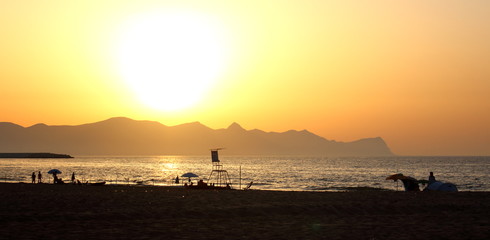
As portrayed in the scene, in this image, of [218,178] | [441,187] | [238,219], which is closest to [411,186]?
[441,187]

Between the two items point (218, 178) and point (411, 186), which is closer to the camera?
point (411, 186)

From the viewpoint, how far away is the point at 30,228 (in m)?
18.3

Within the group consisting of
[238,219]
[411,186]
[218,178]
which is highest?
[218,178]

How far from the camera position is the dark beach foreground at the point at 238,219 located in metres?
17.8

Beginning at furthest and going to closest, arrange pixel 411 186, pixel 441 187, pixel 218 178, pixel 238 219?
pixel 218 178 < pixel 411 186 < pixel 441 187 < pixel 238 219

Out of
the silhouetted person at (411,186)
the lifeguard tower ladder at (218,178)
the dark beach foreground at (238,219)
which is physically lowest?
the dark beach foreground at (238,219)

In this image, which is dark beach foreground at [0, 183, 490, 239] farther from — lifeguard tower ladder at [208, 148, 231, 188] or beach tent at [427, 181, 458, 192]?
lifeguard tower ladder at [208, 148, 231, 188]

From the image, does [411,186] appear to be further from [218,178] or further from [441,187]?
[218,178]

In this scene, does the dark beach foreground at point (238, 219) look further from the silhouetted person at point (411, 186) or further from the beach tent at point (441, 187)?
the silhouetted person at point (411, 186)

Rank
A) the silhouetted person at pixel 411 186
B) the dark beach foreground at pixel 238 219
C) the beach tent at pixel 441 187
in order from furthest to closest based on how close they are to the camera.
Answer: the silhouetted person at pixel 411 186 < the beach tent at pixel 441 187 < the dark beach foreground at pixel 238 219

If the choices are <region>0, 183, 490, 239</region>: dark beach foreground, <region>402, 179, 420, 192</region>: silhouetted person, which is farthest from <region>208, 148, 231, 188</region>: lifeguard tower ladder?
<region>0, 183, 490, 239</region>: dark beach foreground

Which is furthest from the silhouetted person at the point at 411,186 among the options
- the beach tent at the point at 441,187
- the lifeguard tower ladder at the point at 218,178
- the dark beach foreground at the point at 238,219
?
the lifeguard tower ladder at the point at 218,178

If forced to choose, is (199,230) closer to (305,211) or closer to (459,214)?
(305,211)

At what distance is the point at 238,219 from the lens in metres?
22.5
